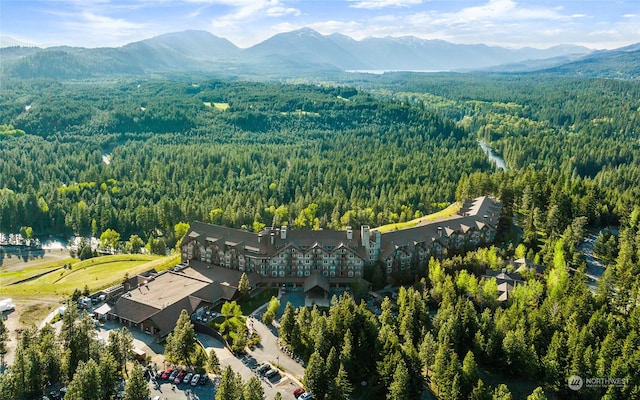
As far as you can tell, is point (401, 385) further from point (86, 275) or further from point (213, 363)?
point (86, 275)

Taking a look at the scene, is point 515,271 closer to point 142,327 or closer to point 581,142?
point 142,327

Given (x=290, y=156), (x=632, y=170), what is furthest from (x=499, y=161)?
(x=290, y=156)

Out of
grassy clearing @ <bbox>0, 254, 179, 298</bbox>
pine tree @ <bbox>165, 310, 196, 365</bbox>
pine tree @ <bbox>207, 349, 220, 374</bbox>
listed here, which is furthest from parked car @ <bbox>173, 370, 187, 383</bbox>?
grassy clearing @ <bbox>0, 254, 179, 298</bbox>

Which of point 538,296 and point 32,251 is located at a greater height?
point 538,296

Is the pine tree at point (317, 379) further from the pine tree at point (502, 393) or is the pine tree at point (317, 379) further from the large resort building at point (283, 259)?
the large resort building at point (283, 259)
